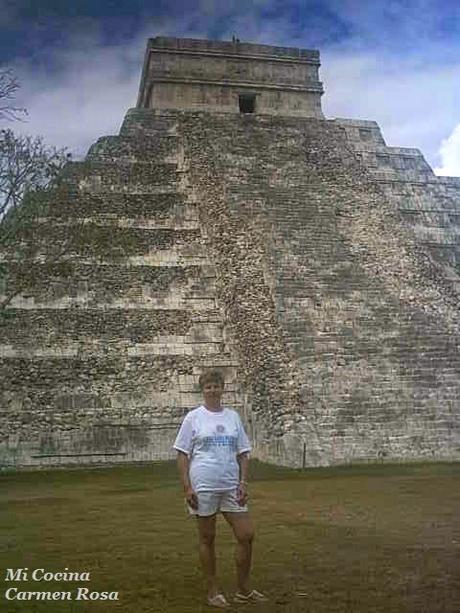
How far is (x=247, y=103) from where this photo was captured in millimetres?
23594

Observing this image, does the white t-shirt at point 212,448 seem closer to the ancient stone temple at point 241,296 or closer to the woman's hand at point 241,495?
the woman's hand at point 241,495

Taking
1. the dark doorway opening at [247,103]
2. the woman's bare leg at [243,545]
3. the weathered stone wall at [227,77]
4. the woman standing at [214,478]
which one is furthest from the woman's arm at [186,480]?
the dark doorway opening at [247,103]

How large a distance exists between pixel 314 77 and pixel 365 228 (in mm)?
8136

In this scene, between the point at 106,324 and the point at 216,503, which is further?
the point at 106,324

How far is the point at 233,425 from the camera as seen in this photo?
4.60 meters

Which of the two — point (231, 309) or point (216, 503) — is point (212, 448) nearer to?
point (216, 503)

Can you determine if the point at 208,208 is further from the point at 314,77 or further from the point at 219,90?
the point at 314,77

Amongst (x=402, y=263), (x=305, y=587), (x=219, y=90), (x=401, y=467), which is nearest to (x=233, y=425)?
(x=305, y=587)

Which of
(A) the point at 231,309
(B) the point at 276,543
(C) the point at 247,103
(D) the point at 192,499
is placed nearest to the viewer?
(D) the point at 192,499

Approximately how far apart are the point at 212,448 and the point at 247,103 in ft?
66.1

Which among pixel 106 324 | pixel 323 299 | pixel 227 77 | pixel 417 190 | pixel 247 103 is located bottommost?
pixel 106 324

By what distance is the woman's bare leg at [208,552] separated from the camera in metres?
4.36

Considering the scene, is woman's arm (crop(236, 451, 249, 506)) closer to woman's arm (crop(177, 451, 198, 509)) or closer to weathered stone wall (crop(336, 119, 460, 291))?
woman's arm (crop(177, 451, 198, 509))

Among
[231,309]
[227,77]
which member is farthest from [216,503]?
[227,77]
